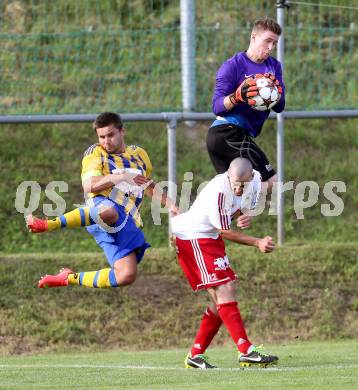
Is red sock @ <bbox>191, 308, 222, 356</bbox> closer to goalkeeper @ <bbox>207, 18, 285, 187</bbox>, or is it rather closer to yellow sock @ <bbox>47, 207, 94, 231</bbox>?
yellow sock @ <bbox>47, 207, 94, 231</bbox>

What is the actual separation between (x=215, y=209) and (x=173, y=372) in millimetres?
1295

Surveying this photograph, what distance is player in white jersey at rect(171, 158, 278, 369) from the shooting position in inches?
337

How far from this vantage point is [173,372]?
832cm

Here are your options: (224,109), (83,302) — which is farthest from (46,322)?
(224,109)

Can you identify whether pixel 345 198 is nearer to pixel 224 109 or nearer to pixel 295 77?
pixel 295 77

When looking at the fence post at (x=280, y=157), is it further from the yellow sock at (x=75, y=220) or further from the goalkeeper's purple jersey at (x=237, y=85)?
the yellow sock at (x=75, y=220)

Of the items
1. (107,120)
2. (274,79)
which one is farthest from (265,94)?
(107,120)

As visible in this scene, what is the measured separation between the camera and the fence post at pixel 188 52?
45.5ft

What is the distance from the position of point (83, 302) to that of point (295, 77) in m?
4.79

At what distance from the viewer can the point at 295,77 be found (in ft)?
48.7

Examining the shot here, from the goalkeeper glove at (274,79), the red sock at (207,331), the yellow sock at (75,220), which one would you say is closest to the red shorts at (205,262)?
the red sock at (207,331)

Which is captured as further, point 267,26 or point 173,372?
point 267,26

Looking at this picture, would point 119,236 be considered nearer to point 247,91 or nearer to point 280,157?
point 247,91

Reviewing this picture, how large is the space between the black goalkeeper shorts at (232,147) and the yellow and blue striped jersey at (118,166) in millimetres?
636
